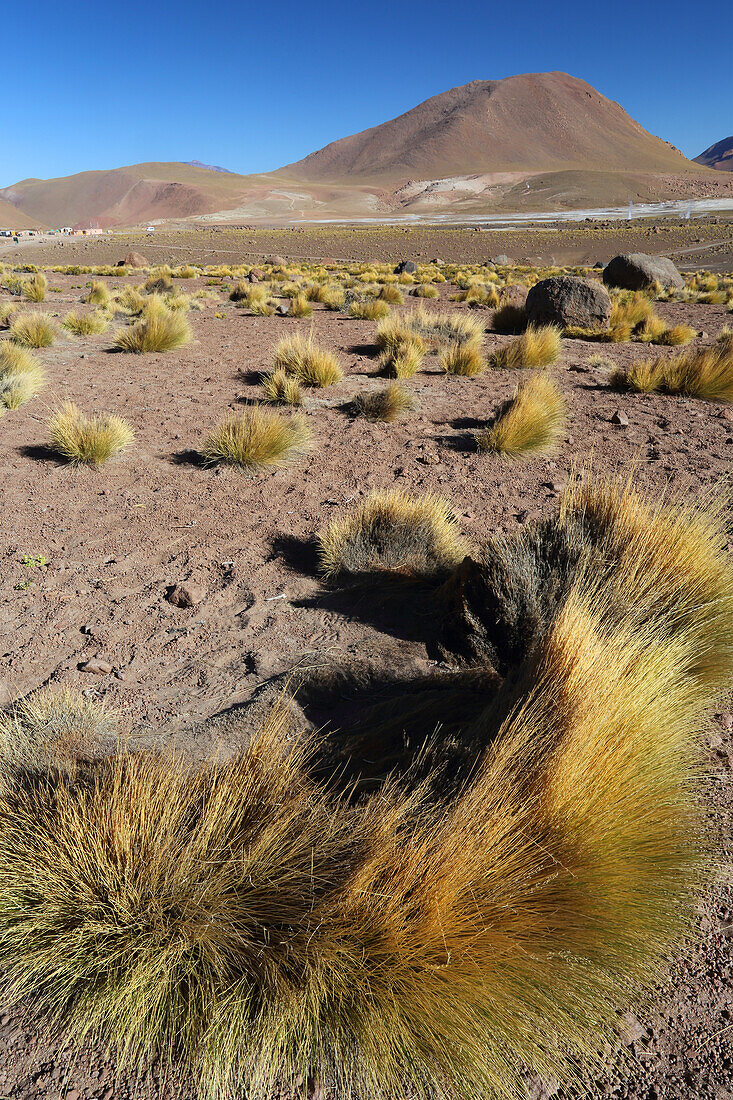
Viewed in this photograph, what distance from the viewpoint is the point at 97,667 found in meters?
3.34

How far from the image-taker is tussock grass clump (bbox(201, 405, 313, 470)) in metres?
6.07

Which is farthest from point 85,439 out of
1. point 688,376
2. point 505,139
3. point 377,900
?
point 505,139

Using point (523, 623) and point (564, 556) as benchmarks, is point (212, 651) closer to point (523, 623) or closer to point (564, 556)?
point (523, 623)

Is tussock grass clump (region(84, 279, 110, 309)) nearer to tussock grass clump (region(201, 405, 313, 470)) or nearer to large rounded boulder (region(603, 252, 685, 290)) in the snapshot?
tussock grass clump (region(201, 405, 313, 470))

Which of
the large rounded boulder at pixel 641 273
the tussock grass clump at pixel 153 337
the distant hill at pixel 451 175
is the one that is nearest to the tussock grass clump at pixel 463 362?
the tussock grass clump at pixel 153 337

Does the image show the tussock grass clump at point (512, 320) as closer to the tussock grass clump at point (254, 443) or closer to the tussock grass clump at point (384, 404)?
the tussock grass clump at point (384, 404)

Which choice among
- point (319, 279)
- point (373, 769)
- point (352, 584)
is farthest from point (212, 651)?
point (319, 279)

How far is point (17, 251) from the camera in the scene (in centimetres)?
4347

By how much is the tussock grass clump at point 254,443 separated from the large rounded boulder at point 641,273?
1581cm

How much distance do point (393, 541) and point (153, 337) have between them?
8136 millimetres

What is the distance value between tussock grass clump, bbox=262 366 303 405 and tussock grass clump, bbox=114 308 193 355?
363cm

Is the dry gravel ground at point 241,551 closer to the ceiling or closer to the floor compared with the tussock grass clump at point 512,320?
closer to the floor

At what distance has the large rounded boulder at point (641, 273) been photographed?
18.5 metres

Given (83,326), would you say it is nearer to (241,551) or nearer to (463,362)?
(463,362)
